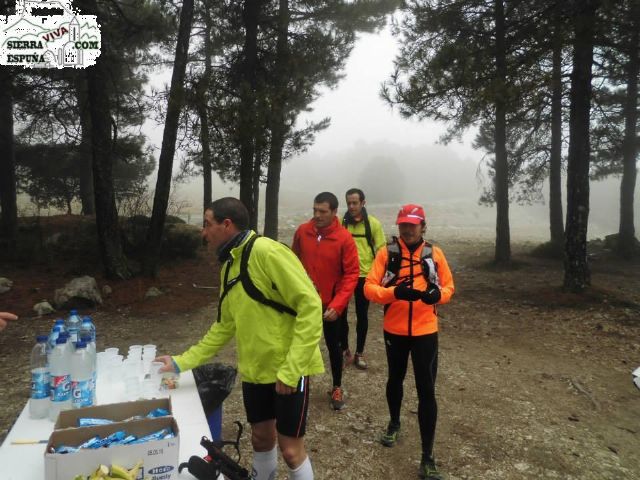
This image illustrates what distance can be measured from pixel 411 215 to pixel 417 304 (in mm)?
672

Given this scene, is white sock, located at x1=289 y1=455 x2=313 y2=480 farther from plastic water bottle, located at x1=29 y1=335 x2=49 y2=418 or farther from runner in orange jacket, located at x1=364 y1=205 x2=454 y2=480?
plastic water bottle, located at x1=29 y1=335 x2=49 y2=418

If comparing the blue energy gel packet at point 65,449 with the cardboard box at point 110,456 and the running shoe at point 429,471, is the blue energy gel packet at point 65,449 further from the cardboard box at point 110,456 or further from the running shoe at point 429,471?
the running shoe at point 429,471

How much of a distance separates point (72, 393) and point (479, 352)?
5440 mm

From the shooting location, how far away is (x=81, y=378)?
7.66 ft

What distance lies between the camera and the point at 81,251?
10.8 meters

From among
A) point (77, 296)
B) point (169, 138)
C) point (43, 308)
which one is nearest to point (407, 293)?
point (77, 296)

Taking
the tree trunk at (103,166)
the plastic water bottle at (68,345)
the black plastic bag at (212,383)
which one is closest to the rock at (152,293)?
the tree trunk at (103,166)

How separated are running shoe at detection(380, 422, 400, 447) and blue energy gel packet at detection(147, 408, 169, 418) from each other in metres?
2.31

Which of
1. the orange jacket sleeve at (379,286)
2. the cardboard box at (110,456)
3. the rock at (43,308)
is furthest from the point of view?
the rock at (43,308)

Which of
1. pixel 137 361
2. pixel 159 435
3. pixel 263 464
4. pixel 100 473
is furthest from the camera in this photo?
pixel 137 361

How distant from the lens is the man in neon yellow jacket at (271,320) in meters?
2.29

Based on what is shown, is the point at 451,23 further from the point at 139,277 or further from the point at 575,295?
the point at 139,277

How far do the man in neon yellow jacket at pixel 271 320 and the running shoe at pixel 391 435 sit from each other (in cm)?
160

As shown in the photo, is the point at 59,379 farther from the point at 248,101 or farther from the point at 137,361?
the point at 248,101
